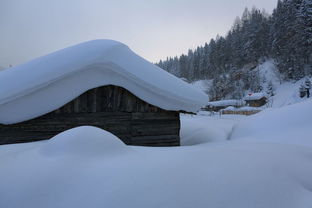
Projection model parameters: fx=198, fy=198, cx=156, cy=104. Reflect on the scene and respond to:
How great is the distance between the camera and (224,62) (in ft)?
225

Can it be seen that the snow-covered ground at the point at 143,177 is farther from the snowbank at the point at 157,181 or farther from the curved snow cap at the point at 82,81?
the curved snow cap at the point at 82,81

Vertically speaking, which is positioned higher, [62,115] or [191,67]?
[191,67]

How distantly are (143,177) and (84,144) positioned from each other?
1.11 metres

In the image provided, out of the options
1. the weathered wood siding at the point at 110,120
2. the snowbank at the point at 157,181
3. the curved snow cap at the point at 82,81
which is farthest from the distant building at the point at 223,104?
the snowbank at the point at 157,181

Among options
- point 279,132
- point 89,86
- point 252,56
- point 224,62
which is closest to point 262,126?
point 279,132

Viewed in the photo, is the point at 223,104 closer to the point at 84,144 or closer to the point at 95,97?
the point at 95,97

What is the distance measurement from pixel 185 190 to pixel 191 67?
85.8 m

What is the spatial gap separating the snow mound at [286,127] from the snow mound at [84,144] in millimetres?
4468

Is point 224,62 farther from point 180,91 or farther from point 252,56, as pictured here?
point 180,91

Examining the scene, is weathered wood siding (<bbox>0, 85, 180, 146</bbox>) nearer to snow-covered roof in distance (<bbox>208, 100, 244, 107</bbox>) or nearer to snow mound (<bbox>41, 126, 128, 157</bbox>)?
snow mound (<bbox>41, 126, 128, 157</bbox>)

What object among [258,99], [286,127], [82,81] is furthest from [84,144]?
[258,99]

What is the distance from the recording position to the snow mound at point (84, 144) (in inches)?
105

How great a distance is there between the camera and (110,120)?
6.38 meters

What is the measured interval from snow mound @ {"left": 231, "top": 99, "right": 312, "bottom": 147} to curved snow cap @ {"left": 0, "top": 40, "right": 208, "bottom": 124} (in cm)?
215
